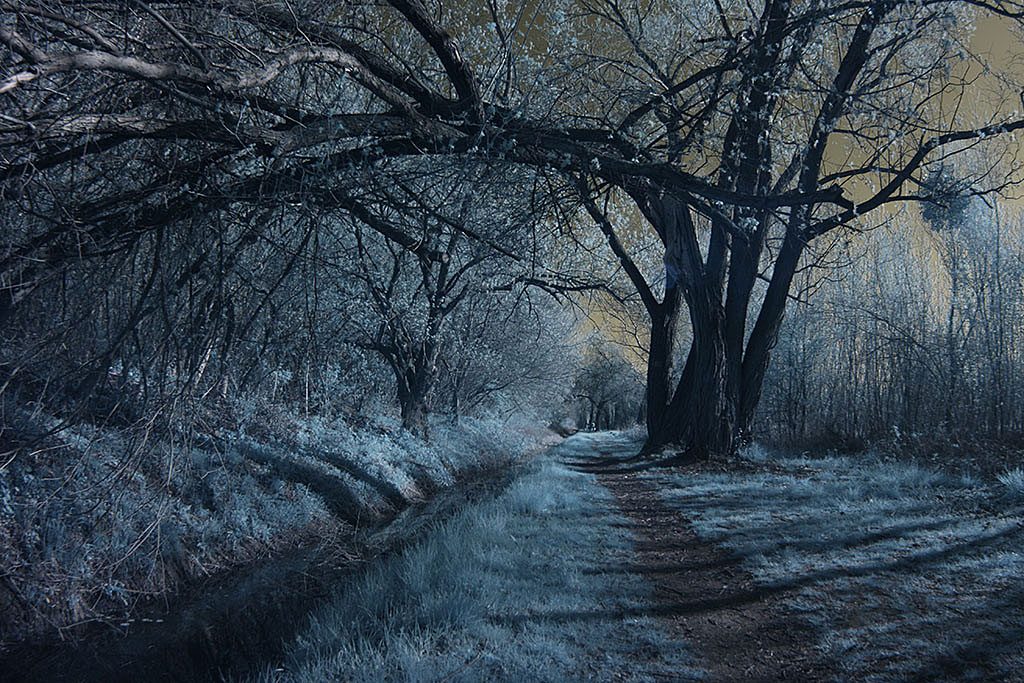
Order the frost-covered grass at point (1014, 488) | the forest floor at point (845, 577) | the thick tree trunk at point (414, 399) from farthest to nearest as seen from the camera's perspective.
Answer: the thick tree trunk at point (414, 399), the frost-covered grass at point (1014, 488), the forest floor at point (845, 577)

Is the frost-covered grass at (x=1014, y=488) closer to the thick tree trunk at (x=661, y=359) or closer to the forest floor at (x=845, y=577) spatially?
the forest floor at (x=845, y=577)

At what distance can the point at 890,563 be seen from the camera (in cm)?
551

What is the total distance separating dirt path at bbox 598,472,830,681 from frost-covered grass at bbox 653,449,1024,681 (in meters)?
0.15

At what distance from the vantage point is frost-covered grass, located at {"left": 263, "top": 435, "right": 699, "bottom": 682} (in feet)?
12.6

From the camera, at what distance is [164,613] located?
6992 mm

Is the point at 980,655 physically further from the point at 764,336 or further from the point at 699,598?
the point at 764,336

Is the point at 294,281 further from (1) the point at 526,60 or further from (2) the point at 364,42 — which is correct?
(1) the point at 526,60

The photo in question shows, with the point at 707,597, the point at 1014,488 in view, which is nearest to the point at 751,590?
the point at 707,597

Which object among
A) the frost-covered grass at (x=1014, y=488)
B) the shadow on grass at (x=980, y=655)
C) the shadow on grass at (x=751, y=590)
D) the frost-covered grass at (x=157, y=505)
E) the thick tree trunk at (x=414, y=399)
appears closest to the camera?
the shadow on grass at (x=980, y=655)

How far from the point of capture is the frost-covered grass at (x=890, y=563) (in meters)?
3.93

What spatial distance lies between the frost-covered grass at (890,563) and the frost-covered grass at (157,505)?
4962 mm

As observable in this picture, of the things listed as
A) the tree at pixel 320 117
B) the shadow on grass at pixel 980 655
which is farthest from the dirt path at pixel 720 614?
the tree at pixel 320 117

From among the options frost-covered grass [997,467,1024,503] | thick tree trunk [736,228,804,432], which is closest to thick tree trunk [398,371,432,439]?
thick tree trunk [736,228,804,432]

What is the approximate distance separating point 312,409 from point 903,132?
12.5 meters
